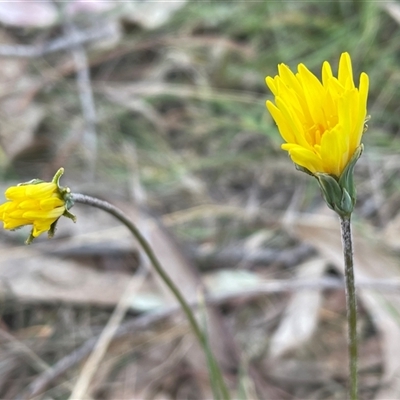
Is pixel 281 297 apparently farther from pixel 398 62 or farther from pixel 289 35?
pixel 289 35

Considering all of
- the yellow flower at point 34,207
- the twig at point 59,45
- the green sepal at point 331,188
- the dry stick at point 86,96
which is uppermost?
the twig at point 59,45

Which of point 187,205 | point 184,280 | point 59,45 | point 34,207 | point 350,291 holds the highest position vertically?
point 59,45

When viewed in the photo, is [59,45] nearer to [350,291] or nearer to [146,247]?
[146,247]

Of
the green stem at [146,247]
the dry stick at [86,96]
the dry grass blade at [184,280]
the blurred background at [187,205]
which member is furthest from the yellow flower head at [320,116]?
the dry stick at [86,96]

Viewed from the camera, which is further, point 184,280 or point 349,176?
point 184,280

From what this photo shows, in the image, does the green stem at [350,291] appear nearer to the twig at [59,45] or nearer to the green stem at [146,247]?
the green stem at [146,247]

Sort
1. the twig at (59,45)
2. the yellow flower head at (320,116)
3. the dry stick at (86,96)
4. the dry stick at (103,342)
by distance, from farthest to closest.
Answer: the twig at (59,45) < the dry stick at (86,96) < the dry stick at (103,342) < the yellow flower head at (320,116)

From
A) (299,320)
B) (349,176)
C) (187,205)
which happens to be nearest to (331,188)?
(349,176)

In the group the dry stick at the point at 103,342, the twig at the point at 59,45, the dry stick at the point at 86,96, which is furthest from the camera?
the twig at the point at 59,45
